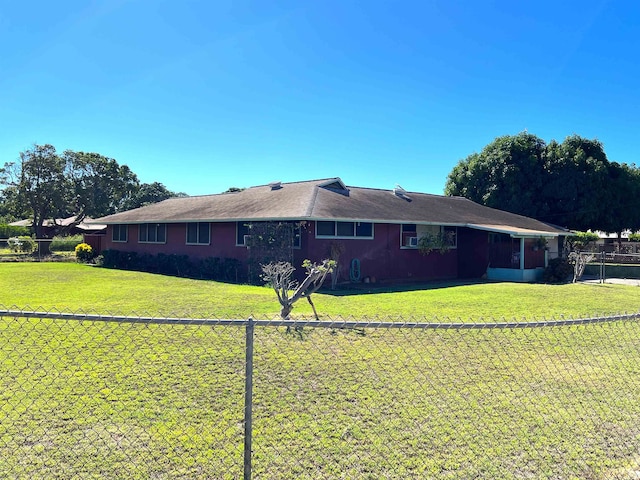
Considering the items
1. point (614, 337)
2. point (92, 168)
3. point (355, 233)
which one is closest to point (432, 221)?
point (355, 233)

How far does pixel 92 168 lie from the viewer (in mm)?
48781

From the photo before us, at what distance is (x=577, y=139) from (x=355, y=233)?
866 inches

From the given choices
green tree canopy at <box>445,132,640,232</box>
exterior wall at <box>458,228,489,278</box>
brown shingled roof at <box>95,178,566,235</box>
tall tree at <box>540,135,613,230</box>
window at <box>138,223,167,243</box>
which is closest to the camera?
brown shingled roof at <box>95,178,566,235</box>

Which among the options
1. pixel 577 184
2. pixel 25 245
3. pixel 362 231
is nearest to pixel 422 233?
pixel 362 231

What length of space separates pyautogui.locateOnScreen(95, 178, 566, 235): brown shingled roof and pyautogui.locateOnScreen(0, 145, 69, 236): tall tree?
17.9 meters

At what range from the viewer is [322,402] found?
5.36 meters

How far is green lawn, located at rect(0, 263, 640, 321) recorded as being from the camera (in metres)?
11.4

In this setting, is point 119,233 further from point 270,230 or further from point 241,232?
point 270,230

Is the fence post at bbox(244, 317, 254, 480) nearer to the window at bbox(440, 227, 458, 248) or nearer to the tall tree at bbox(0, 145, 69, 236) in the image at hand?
the window at bbox(440, 227, 458, 248)

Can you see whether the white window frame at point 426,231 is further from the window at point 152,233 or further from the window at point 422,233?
the window at point 152,233

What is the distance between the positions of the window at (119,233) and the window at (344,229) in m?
14.7

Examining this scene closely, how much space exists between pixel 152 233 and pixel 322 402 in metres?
22.3

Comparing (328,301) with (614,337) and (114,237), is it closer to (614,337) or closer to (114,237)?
(614,337)

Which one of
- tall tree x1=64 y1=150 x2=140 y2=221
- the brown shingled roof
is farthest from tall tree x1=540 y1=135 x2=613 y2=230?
tall tree x1=64 y1=150 x2=140 y2=221
